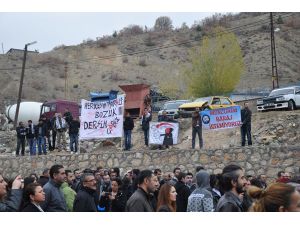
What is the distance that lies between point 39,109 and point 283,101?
1734cm

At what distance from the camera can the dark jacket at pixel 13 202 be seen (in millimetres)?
6536

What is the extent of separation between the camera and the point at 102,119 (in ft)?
66.8

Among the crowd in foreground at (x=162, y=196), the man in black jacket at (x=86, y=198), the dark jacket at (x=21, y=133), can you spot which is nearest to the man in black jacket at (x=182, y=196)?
the crowd in foreground at (x=162, y=196)

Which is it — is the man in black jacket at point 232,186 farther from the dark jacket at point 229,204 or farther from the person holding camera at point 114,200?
the person holding camera at point 114,200

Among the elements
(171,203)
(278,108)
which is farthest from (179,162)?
(171,203)

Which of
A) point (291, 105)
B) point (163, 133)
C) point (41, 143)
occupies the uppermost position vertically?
point (291, 105)

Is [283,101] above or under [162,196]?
above

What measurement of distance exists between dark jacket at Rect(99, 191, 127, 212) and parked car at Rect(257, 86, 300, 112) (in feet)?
58.4

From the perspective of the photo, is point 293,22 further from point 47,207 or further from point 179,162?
point 47,207

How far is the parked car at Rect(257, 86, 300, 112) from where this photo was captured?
2516 centimetres

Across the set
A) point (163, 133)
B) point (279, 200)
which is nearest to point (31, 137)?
point (163, 133)

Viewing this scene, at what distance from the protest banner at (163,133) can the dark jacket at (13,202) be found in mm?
12900

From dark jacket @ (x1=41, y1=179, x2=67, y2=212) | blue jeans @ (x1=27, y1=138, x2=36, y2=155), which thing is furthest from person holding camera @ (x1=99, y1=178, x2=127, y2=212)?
blue jeans @ (x1=27, y1=138, x2=36, y2=155)

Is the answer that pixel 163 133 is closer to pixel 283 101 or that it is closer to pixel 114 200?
pixel 283 101
